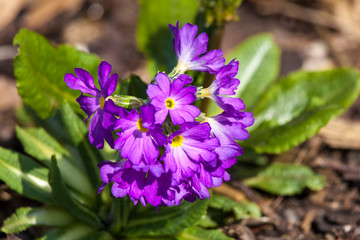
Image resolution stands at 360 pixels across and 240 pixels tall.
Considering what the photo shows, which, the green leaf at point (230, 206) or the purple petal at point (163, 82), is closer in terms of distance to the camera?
the purple petal at point (163, 82)

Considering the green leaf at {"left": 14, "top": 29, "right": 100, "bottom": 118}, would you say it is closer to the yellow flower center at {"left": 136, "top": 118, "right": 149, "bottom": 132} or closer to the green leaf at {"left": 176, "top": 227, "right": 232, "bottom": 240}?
the green leaf at {"left": 176, "top": 227, "right": 232, "bottom": 240}

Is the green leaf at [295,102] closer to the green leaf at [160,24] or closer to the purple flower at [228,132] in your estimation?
the green leaf at [160,24]

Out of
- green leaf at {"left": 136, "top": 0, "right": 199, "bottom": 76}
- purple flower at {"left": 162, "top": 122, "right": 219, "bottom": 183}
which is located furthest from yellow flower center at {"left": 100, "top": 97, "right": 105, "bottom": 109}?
green leaf at {"left": 136, "top": 0, "right": 199, "bottom": 76}

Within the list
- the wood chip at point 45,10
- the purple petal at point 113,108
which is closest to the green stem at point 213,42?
the purple petal at point 113,108

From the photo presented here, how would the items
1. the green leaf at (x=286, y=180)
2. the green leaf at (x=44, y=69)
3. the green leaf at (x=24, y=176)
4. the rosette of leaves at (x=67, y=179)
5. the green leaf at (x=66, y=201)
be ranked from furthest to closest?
the green leaf at (x=286, y=180), the green leaf at (x=44, y=69), the green leaf at (x=24, y=176), the rosette of leaves at (x=67, y=179), the green leaf at (x=66, y=201)

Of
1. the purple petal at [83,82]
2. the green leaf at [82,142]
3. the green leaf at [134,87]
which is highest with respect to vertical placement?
the purple petal at [83,82]

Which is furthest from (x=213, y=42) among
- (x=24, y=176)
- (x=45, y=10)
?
(x=45, y=10)

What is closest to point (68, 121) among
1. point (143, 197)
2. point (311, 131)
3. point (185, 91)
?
point (143, 197)
